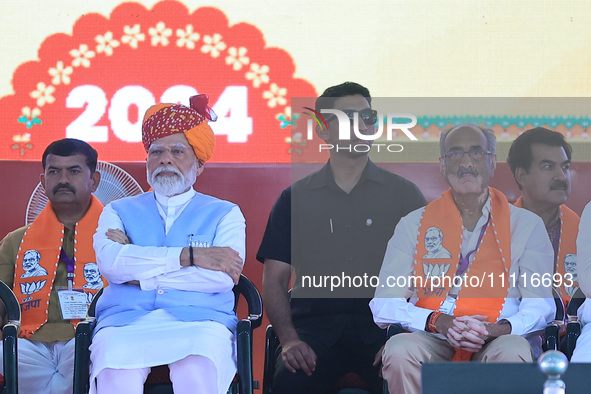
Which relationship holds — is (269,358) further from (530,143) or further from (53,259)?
(530,143)

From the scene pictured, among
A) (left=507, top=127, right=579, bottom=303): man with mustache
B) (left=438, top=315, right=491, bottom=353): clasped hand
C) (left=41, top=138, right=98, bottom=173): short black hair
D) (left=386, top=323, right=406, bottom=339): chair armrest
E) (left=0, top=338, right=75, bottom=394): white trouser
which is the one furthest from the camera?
(left=41, top=138, right=98, bottom=173): short black hair

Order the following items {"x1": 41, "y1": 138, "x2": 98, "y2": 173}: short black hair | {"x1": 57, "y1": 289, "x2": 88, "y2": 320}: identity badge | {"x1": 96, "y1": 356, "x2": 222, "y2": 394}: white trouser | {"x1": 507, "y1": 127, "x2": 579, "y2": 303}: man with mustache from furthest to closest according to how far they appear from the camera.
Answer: {"x1": 41, "y1": 138, "x2": 98, "y2": 173}: short black hair
{"x1": 507, "y1": 127, "x2": 579, "y2": 303}: man with mustache
{"x1": 57, "y1": 289, "x2": 88, "y2": 320}: identity badge
{"x1": 96, "y1": 356, "x2": 222, "y2": 394}: white trouser

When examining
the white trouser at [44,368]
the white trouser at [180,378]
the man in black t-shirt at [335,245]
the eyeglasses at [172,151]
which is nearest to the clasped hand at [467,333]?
the man in black t-shirt at [335,245]

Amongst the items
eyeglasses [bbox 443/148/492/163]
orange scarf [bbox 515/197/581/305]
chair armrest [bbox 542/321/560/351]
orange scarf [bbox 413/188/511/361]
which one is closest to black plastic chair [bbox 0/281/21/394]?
orange scarf [bbox 413/188/511/361]

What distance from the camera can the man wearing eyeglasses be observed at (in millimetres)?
3593

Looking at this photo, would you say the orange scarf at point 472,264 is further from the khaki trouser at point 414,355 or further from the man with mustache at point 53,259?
the man with mustache at point 53,259

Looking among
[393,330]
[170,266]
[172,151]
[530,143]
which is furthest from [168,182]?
[530,143]

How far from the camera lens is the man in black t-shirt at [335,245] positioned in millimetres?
4059

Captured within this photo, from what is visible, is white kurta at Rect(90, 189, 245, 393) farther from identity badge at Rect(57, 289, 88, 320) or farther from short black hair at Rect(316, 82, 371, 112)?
short black hair at Rect(316, 82, 371, 112)

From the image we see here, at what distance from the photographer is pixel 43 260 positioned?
4.27 meters

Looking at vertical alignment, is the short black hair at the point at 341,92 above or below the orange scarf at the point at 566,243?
above

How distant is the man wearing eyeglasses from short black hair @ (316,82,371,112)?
0.53 meters

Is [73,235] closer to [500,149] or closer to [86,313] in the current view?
[86,313]

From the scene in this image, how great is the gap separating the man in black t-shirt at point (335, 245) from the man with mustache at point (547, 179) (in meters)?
0.55
